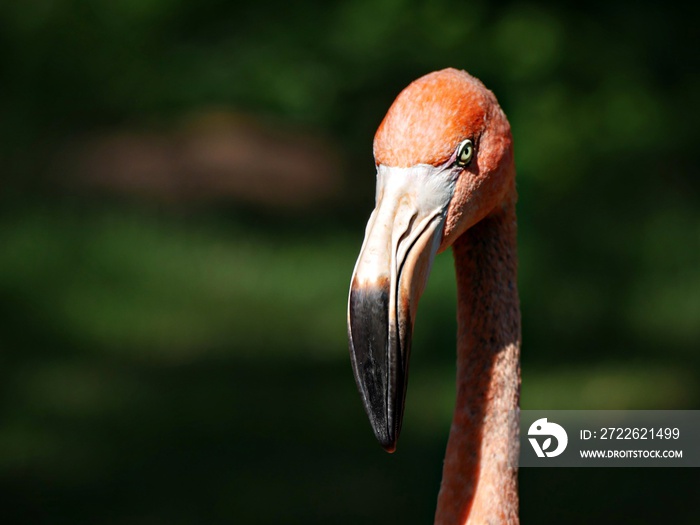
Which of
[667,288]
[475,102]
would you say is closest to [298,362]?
[667,288]

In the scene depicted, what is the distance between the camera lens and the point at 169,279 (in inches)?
315

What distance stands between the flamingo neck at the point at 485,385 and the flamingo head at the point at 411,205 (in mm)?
172

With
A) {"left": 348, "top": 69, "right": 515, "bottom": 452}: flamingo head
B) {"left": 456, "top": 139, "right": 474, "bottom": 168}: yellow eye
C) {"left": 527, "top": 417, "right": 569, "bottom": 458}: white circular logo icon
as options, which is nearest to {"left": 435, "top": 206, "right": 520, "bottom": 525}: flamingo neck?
{"left": 348, "top": 69, "right": 515, "bottom": 452}: flamingo head

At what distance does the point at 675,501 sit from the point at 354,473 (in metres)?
1.72

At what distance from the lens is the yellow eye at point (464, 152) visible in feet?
7.43

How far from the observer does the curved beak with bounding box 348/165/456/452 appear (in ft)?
6.66

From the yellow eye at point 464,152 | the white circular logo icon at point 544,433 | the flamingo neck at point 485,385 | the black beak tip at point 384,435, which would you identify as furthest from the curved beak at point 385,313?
the white circular logo icon at point 544,433

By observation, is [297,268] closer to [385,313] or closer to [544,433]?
[544,433]

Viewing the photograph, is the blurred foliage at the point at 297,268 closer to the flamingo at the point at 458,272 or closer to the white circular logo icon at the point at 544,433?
the white circular logo icon at the point at 544,433

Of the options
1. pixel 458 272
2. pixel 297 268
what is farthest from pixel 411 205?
pixel 297 268

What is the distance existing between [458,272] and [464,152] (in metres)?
0.45

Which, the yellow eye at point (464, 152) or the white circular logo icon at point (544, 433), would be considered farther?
the white circular logo icon at point (544, 433)

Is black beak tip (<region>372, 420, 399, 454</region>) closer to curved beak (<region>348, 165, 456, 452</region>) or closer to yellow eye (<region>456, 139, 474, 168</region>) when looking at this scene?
curved beak (<region>348, 165, 456, 452</region>)

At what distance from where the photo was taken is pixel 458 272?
2.62 meters
